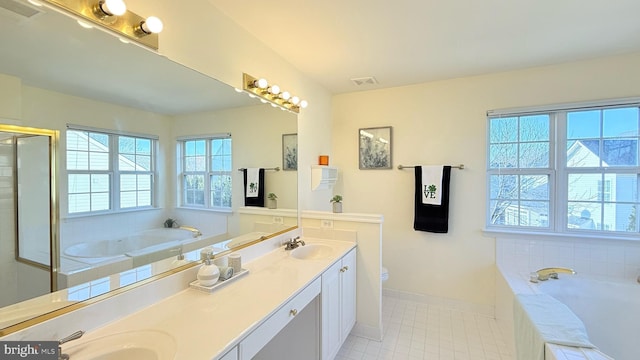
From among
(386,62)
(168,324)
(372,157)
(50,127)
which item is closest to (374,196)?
(372,157)

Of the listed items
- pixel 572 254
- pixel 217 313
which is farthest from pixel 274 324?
pixel 572 254

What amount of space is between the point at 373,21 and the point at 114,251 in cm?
200

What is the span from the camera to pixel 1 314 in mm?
887

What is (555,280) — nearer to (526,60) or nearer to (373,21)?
(526,60)

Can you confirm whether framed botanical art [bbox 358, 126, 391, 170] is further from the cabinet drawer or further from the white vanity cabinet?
the cabinet drawer

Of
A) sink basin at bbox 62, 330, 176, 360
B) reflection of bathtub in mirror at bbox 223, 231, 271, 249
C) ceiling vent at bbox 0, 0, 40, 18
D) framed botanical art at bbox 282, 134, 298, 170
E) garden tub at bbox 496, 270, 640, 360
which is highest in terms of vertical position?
ceiling vent at bbox 0, 0, 40, 18

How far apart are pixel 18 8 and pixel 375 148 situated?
283cm

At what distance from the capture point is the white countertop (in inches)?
38.9

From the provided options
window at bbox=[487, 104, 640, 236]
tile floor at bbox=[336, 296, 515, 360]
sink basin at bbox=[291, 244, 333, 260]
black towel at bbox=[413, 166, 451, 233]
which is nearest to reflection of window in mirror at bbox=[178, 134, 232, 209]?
sink basin at bbox=[291, 244, 333, 260]

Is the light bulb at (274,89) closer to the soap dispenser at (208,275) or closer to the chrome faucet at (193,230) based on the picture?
the chrome faucet at (193,230)

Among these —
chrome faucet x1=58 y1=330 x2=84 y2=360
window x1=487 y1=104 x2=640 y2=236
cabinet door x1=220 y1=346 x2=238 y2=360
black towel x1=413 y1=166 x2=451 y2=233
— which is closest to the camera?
chrome faucet x1=58 y1=330 x2=84 y2=360

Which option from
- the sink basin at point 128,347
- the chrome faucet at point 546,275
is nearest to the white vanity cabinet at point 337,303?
the sink basin at point 128,347

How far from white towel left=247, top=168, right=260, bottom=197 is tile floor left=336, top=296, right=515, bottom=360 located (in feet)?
4.80

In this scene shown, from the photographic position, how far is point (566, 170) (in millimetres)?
2549
